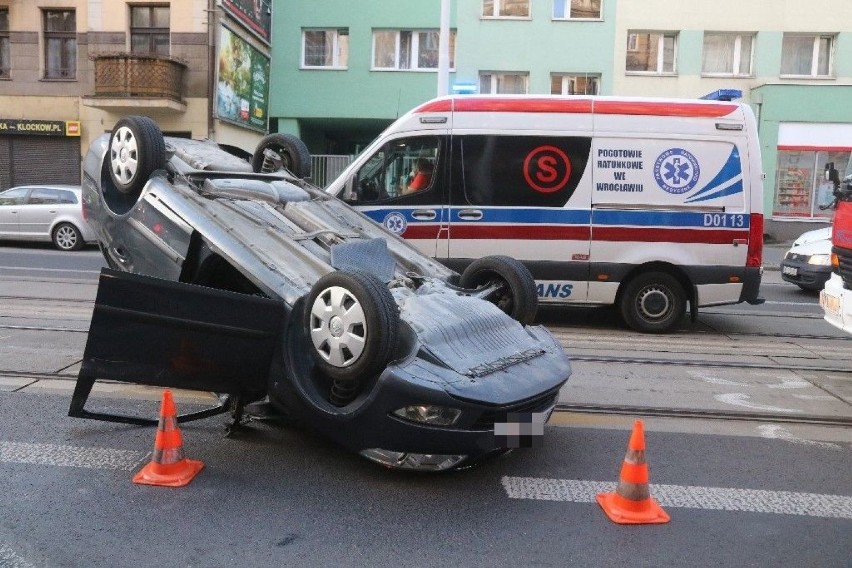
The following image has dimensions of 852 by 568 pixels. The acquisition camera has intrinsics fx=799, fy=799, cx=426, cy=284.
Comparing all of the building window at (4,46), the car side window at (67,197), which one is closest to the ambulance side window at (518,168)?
the car side window at (67,197)

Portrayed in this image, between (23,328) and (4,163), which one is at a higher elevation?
(4,163)

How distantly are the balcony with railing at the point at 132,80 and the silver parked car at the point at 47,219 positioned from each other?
17.1 feet

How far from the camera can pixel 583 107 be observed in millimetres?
9109

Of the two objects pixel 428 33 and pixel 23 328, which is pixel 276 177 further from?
pixel 428 33

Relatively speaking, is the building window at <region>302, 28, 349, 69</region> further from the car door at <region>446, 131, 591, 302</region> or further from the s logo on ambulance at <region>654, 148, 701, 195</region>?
the s logo on ambulance at <region>654, 148, 701, 195</region>

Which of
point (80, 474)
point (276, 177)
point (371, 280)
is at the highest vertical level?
point (276, 177)

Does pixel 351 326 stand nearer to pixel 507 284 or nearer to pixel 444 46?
pixel 507 284

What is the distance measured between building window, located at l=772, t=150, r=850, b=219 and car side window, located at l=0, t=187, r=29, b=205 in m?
20.2

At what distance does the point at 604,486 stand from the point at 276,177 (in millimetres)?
3281

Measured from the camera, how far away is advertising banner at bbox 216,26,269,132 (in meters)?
22.8

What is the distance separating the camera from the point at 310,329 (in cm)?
426

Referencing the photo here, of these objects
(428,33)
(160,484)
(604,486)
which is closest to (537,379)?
(604,486)

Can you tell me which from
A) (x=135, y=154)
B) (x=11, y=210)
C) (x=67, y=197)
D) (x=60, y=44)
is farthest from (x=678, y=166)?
(x=60, y=44)

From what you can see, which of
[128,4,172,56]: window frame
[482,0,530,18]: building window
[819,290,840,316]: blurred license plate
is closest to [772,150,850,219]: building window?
[482,0,530,18]: building window
